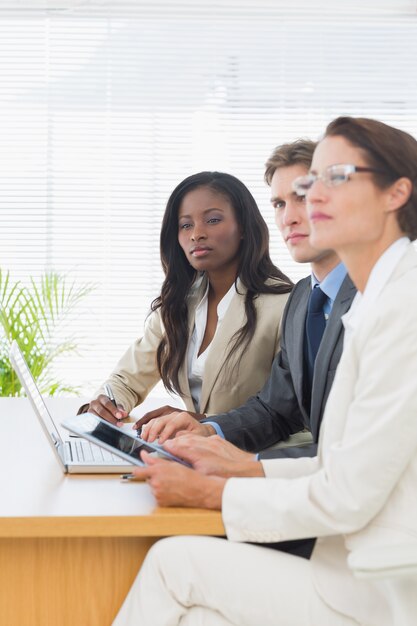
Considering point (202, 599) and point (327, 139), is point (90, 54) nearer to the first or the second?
point (327, 139)

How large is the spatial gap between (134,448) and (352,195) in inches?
25.9

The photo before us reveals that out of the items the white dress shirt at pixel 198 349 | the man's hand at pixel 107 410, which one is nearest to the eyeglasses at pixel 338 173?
the man's hand at pixel 107 410

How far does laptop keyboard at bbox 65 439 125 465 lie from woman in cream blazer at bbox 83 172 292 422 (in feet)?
Result: 1.76

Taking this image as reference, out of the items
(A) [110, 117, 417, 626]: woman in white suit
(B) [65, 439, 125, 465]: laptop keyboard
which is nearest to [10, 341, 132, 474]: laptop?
(B) [65, 439, 125, 465]: laptop keyboard

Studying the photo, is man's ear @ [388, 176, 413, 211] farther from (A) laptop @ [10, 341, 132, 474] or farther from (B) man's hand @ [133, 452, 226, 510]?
(A) laptop @ [10, 341, 132, 474]

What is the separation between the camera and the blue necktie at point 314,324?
2146mm

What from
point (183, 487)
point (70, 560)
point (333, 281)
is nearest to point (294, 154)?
point (333, 281)

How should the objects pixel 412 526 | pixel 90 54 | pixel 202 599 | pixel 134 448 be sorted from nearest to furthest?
1. pixel 412 526
2. pixel 202 599
3. pixel 134 448
4. pixel 90 54

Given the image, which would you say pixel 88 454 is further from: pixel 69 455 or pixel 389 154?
→ pixel 389 154

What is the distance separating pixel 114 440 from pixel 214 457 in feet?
0.67

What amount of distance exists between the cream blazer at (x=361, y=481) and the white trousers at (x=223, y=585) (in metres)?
0.03

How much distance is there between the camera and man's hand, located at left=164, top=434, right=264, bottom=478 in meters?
1.57

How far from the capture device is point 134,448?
167cm

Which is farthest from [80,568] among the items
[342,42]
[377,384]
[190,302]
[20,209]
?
[342,42]
